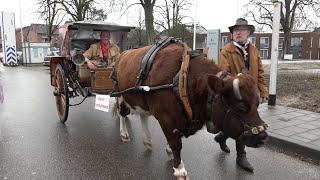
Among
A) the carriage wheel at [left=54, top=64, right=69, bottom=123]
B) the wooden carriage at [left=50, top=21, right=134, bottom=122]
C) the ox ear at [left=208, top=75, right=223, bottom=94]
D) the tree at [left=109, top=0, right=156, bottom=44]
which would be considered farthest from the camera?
the tree at [left=109, top=0, right=156, bottom=44]

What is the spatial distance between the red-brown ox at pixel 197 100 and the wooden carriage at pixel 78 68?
4.26 ft

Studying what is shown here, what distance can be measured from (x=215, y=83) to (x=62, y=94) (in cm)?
456

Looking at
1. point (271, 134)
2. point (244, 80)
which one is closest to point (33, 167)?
point (244, 80)

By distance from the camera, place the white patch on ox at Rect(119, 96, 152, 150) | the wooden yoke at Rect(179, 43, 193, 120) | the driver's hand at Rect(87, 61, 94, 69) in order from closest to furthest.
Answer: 1. the wooden yoke at Rect(179, 43, 193, 120)
2. the white patch on ox at Rect(119, 96, 152, 150)
3. the driver's hand at Rect(87, 61, 94, 69)

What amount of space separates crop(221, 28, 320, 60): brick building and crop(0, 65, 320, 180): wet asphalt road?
53.4 meters

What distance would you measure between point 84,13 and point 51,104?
24.9 meters

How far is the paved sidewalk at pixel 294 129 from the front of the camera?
190 inches

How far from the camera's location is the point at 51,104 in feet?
29.6

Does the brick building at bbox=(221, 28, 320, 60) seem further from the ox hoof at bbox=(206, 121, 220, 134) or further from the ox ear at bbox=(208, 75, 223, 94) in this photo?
the ox ear at bbox=(208, 75, 223, 94)

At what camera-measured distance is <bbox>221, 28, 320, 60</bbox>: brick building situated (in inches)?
2311

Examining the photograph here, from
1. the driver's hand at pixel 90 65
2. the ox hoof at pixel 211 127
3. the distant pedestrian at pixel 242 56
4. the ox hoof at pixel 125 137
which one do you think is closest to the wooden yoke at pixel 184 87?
the ox hoof at pixel 211 127

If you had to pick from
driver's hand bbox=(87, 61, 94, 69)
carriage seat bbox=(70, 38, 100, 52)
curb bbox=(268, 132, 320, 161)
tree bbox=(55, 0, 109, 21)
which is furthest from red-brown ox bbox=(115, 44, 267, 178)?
tree bbox=(55, 0, 109, 21)

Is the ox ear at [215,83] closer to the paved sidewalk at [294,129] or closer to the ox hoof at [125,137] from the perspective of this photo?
the paved sidewalk at [294,129]

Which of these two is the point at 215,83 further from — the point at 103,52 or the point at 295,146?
the point at 103,52
